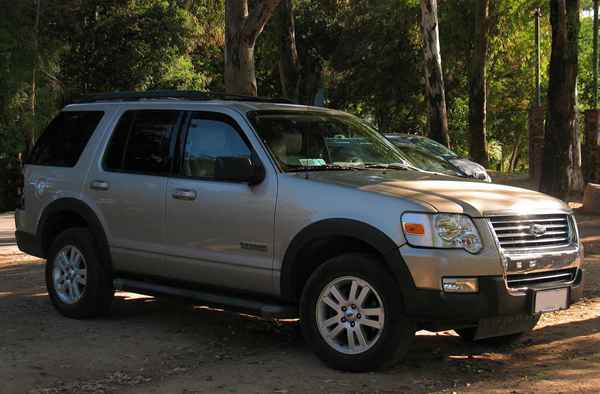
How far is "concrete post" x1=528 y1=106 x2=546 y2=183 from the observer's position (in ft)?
84.7

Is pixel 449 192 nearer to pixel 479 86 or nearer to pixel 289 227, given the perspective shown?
pixel 289 227

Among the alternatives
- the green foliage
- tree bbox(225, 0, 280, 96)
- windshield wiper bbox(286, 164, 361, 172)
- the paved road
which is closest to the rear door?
windshield wiper bbox(286, 164, 361, 172)

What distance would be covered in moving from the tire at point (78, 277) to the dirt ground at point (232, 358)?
0.46ft

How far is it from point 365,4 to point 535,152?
1571cm

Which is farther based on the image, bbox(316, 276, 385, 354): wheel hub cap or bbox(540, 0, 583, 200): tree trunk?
bbox(540, 0, 583, 200): tree trunk

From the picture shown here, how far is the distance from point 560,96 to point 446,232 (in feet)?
36.3

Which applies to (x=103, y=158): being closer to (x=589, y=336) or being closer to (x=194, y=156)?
(x=194, y=156)

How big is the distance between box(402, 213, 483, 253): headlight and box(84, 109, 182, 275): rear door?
2336 mm

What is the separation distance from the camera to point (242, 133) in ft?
23.3

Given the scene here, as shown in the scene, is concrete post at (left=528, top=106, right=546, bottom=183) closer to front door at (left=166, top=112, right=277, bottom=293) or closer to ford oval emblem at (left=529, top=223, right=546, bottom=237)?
front door at (left=166, top=112, right=277, bottom=293)

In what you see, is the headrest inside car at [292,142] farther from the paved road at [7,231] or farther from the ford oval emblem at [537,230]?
the paved road at [7,231]

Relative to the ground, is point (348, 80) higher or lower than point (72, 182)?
higher

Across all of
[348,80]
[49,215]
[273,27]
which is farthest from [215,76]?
[49,215]

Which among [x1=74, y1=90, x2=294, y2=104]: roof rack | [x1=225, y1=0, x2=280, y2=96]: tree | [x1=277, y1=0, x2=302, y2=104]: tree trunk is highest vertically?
[x1=277, y1=0, x2=302, y2=104]: tree trunk
